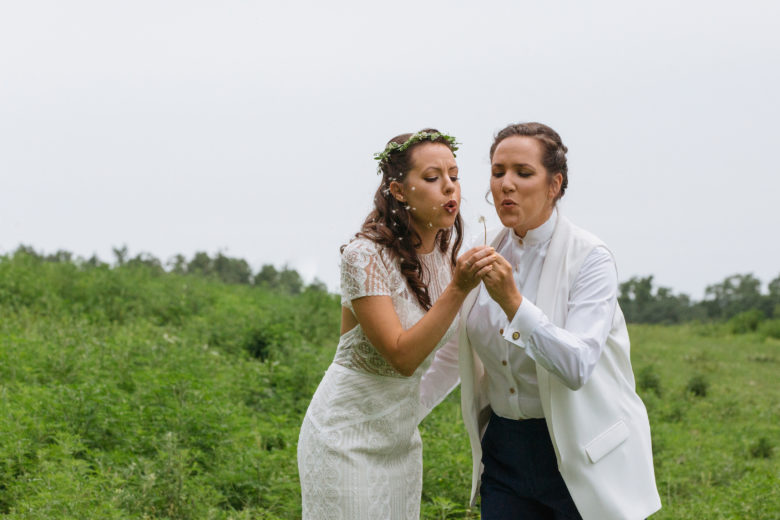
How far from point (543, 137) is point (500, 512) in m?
1.36

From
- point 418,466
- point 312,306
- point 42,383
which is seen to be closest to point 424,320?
point 418,466

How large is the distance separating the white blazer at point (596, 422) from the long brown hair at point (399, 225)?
17.5 inches

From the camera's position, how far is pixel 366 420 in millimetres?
3070

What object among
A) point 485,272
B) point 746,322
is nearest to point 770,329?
point 746,322

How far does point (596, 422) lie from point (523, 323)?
0.49m

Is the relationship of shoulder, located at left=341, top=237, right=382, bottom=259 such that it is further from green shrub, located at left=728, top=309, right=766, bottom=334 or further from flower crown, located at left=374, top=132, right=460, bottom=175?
green shrub, located at left=728, top=309, right=766, bottom=334

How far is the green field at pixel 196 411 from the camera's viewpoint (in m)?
4.69

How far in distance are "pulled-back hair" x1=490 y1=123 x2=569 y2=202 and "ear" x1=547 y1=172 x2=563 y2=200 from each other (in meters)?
0.01

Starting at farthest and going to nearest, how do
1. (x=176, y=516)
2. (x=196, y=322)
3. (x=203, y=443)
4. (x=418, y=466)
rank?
(x=196, y=322)
(x=203, y=443)
(x=176, y=516)
(x=418, y=466)

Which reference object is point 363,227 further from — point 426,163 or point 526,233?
point 526,233

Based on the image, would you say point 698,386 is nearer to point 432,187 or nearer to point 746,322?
point 746,322

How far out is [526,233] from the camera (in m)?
3.12

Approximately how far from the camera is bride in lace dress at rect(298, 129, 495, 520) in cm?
298

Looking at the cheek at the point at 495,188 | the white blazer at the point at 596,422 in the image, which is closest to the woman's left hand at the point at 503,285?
the white blazer at the point at 596,422
